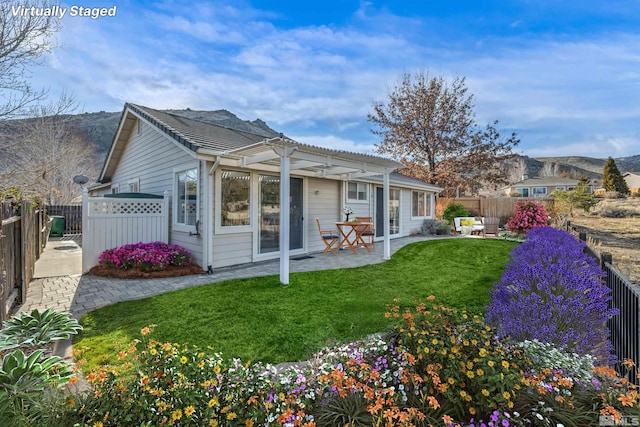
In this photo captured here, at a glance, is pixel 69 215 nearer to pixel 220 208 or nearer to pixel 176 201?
pixel 176 201

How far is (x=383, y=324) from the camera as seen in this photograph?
3.67 meters

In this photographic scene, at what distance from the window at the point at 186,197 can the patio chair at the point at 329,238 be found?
131 inches

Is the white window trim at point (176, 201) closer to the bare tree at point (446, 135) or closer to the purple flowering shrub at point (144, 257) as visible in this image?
the purple flowering shrub at point (144, 257)

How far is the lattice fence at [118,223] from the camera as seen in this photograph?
21.5 ft

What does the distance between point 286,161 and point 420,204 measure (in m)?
10.5

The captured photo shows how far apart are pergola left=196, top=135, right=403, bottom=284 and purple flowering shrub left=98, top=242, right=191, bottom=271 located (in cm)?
195

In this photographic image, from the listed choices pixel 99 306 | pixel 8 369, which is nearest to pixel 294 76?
pixel 99 306

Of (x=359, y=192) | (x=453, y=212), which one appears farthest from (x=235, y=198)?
(x=453, y=212)

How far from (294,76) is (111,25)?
17.9ft

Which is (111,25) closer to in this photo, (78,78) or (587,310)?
(78,78)

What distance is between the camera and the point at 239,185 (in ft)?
A: 23.2

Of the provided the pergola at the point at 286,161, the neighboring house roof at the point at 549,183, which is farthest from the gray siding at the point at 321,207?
the neighboring house roof at the point at 549,183

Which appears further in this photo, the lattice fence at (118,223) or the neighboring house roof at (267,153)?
the lattice fence at (118,223)

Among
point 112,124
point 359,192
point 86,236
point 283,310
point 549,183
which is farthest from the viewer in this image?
point 112,124
